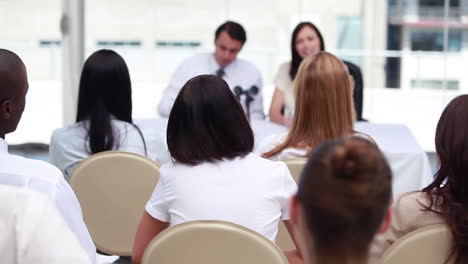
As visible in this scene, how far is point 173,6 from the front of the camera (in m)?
7.63

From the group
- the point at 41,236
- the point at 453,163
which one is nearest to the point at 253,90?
the point at 453,163

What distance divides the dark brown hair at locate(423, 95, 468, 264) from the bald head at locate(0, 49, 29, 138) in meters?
1.16

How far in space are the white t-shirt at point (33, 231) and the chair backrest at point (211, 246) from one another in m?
0.55

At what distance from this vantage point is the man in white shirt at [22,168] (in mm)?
1874

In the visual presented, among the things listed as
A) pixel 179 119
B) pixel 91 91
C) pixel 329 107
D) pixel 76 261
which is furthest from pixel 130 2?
pixel 76 261

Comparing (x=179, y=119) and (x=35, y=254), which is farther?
(x=179, y=119)

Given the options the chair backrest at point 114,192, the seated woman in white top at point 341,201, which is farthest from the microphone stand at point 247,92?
the seated woman in white top at point 341,201

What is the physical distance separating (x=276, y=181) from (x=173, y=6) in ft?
17.8

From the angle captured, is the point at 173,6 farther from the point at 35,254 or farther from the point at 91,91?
the point at 35,254

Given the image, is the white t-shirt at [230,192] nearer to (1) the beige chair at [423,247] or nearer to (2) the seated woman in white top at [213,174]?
(2) the seated woman in white top at [213,174]

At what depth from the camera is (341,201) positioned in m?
1.16

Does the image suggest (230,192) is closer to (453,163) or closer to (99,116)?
(453,163)

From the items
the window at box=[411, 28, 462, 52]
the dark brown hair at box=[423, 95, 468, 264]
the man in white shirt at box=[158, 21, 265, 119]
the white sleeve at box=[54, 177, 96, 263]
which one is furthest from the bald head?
the window at box=[411, 28, 462, 52]

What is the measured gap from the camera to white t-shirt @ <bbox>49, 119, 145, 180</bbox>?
3621 millimetres
